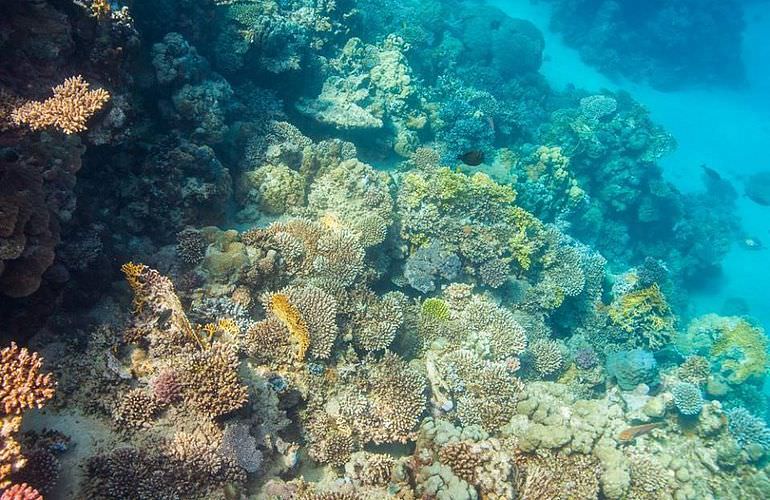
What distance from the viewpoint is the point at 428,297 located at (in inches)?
343

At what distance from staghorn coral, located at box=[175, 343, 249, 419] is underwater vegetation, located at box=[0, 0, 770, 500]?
0.03m

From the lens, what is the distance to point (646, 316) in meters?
11.4

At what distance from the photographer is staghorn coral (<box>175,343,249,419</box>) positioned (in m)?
4.64

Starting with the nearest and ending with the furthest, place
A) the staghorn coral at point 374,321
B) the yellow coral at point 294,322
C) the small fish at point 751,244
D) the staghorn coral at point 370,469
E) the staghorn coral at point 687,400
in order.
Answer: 1. the staghorn coral at point 370,469
2. the yellow coral at point 294,322
3. the staghorn coral at point 374,321
4. the staghorn coral at point 687,400
5. the small fish at point 751,244

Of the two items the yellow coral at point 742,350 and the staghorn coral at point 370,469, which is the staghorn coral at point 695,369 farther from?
the staghorn coral at point 370,469

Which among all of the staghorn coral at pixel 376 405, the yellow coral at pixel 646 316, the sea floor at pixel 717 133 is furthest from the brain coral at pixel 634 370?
the sea floor at pixel 717 133

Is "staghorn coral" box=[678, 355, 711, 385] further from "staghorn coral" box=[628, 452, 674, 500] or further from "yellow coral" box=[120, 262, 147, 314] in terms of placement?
"yellow coral" box=[120, 262, 147, 314]

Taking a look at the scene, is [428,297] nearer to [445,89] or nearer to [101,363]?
[101,363]

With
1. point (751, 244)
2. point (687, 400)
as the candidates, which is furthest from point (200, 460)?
point (751, 244)

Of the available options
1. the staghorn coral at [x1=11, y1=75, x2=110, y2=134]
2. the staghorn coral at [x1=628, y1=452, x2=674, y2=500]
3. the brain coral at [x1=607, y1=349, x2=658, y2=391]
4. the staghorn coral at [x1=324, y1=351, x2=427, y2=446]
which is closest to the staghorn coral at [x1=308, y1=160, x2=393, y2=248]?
the staghorn coral at [x1=324, y1=351, x2=427, y2=446]

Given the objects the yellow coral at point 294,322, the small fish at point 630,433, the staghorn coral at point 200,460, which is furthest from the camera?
the small fish at point 630,433

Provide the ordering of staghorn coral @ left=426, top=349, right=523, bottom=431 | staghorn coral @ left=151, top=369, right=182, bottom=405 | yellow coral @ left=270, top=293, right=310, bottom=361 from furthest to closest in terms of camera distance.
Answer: staghorn coral @ left=426, top=349, right=523, bottom=431 < yellow coral @ left=270, top=293, right=310, bottom=361 < staghorn coral @ left=151, top=369, right=182, bottom=405

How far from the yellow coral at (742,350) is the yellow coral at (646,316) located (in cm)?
329

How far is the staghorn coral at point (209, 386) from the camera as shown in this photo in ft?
15.2
